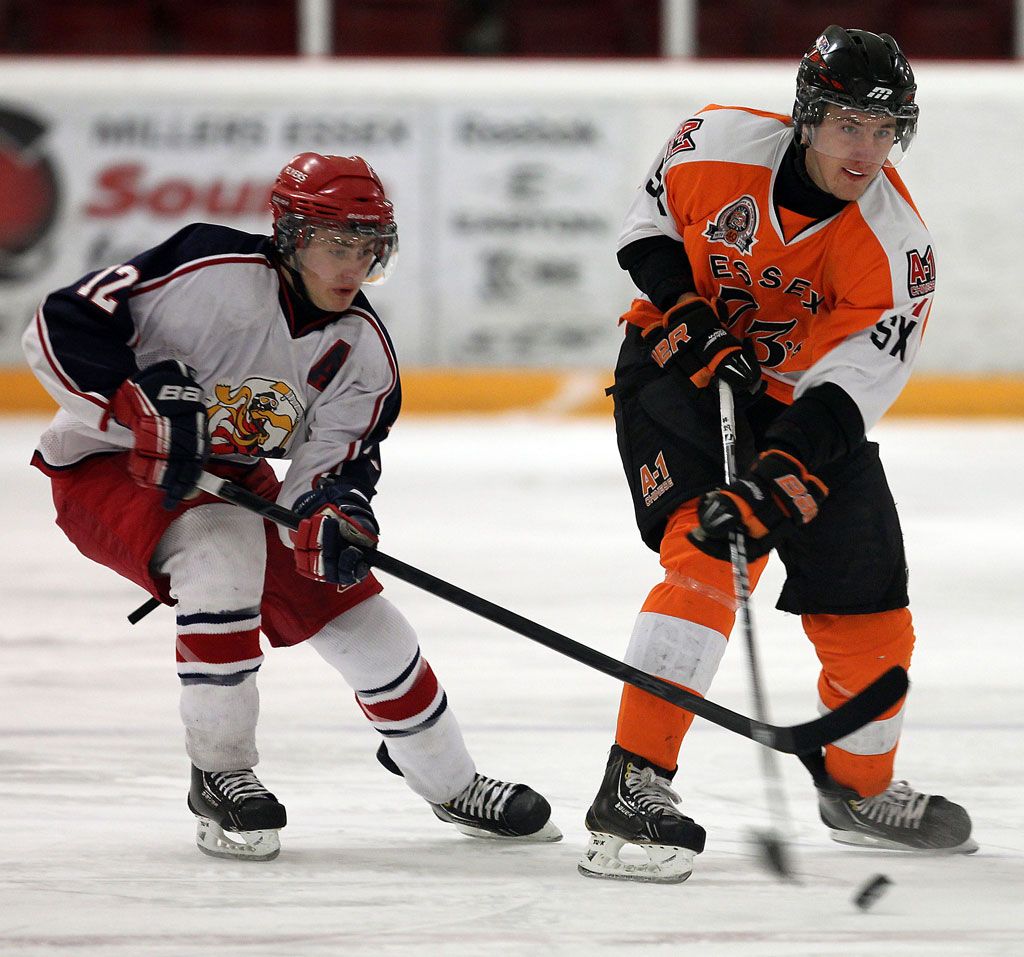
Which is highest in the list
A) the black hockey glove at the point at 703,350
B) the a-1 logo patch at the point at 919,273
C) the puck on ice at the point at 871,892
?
the a-1 logo patch at the point at 919,273

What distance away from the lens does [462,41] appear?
931 centimetres

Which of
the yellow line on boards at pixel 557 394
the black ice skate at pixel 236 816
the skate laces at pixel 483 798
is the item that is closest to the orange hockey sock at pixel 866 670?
the skate laces at pixel 483 798

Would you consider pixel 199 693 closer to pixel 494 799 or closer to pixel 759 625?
pixel 494 799

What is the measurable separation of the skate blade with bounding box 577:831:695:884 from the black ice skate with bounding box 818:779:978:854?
1.10 ft

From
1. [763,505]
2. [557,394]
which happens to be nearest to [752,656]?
[763,505]

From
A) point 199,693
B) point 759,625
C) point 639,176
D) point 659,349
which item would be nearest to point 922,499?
point 759,625

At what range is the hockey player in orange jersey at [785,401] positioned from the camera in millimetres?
2316

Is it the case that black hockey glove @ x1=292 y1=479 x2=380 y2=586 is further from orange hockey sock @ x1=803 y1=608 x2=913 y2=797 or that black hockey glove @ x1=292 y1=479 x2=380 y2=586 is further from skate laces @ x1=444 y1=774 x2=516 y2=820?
orange hockey sock @ x1=803 y1=608 x2=913 y2=797

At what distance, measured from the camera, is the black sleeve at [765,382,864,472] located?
7.59 ft

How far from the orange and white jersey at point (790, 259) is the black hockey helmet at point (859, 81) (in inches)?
4.4

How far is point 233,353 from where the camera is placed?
2.44 metres

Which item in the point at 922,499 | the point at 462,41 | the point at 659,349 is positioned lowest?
the point at 922,499

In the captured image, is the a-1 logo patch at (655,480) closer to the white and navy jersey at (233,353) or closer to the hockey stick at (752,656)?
the hockey stick at (752,656)

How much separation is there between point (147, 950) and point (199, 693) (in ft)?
1.59
